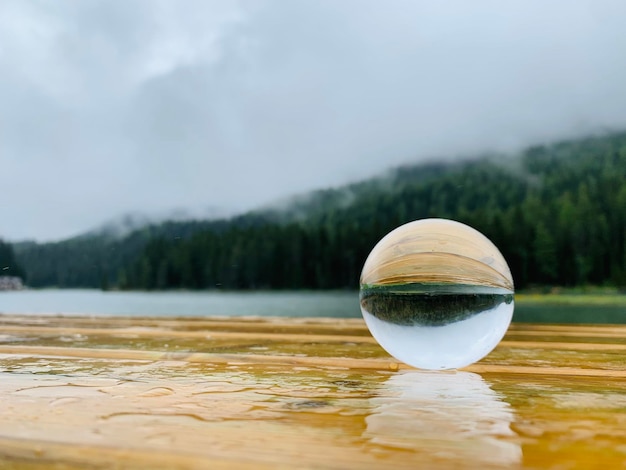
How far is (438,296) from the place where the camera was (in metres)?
3.70

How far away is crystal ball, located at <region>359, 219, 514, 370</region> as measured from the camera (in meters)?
3.71

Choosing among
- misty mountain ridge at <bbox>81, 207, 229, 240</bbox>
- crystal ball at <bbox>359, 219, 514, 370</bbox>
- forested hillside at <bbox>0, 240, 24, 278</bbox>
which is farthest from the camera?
misty mountain ridge at <bbox>81, 207, 229, 240</bbox>

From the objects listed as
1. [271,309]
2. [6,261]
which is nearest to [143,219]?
[6,261]

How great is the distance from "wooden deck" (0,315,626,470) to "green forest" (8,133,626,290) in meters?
61.5

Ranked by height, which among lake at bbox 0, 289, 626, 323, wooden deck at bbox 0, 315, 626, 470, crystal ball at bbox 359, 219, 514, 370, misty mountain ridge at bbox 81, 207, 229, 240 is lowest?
lake at bbox 0, 289, 626, 323

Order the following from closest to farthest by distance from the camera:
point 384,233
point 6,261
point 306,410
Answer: point 306,410 → point 6,261 → point 384,233

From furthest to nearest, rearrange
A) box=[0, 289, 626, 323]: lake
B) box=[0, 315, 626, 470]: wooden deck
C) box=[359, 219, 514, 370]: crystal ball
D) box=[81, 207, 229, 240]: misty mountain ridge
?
box=[81, 207, 229, 240]: misty mountain ridge, box=[0, 289, 626, 323]: lake, box=[359, 219, 514, 370]: crystal ball, box=[0, 315, 626, 470]: wooden deck

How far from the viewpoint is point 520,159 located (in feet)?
481

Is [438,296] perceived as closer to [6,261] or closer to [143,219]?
[6,261]

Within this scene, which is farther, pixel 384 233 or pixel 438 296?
pixel 384 233

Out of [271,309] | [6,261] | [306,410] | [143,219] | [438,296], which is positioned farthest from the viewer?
[143,219]

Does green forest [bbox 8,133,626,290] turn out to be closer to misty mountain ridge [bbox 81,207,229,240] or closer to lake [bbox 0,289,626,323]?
misty mountain ridge [bbox 81,207,229,240]

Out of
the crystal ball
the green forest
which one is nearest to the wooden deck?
the crystal ball

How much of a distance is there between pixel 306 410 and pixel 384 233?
77610 mm
